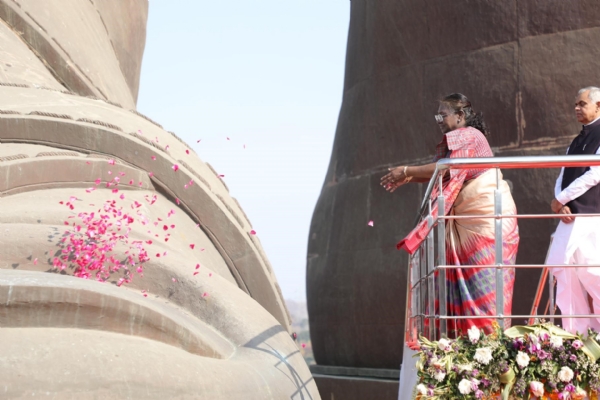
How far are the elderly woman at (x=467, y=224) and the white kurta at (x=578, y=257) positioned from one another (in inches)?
10.5

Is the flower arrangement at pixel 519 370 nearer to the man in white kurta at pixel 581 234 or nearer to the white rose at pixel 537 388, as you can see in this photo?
the white rose at pixel 537 388

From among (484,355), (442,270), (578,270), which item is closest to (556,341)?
(484,355)

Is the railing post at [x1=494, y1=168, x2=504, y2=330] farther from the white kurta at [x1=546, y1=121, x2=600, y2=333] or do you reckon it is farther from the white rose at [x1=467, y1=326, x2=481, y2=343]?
the white kurta at [x1=546, y1=121, x2=600, y2=333]

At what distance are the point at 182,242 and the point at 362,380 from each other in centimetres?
325

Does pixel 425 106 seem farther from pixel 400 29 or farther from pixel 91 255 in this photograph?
pixel 91 255

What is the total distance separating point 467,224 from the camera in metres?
5.20

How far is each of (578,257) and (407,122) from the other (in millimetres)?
4004

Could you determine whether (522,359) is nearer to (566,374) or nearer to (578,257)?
(566,374)

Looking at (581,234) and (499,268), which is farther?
(581,234)

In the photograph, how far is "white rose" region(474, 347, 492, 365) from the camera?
4.00 metres

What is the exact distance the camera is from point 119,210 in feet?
18.6

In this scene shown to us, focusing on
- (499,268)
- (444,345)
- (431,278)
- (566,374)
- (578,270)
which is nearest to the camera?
(566,374)

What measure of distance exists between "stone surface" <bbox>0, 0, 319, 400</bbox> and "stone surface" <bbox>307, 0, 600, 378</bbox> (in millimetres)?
2142

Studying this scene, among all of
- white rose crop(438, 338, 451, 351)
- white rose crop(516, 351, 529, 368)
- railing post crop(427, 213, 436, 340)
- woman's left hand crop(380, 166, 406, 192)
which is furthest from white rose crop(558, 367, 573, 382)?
woman's left hand crop(380, 166, 406, 192)
